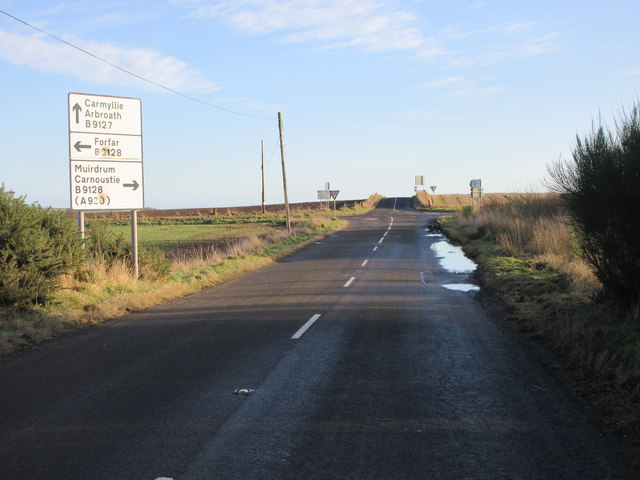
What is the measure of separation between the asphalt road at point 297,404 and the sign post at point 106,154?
4817 millimetres

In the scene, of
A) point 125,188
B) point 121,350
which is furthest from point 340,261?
point 121,350

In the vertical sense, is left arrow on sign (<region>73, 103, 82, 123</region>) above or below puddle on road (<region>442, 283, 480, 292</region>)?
above

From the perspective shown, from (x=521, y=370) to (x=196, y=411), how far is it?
12.4ft

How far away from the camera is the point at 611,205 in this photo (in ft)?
25.5

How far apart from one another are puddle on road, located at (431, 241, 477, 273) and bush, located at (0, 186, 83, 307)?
11.1 meters

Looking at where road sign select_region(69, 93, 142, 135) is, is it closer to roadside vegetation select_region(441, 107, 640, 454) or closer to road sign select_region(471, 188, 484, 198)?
roadside vegetation select_region(441, 107, 640, 454)

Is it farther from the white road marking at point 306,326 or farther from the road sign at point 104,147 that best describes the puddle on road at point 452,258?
the road sign at point 104,147

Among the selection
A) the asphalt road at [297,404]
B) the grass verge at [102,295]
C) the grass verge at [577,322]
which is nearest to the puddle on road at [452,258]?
the grass verge at [577,322]

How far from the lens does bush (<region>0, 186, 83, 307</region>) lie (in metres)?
9.73

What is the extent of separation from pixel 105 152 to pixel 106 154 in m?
0.06

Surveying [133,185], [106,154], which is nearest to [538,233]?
[133,185]

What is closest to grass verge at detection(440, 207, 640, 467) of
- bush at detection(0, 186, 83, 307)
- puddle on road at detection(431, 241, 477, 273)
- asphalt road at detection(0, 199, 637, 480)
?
asphalt road at detection(0, 199, 637, 480)

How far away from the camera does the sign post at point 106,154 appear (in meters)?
13.7

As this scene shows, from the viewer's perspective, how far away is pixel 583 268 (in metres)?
12.1
